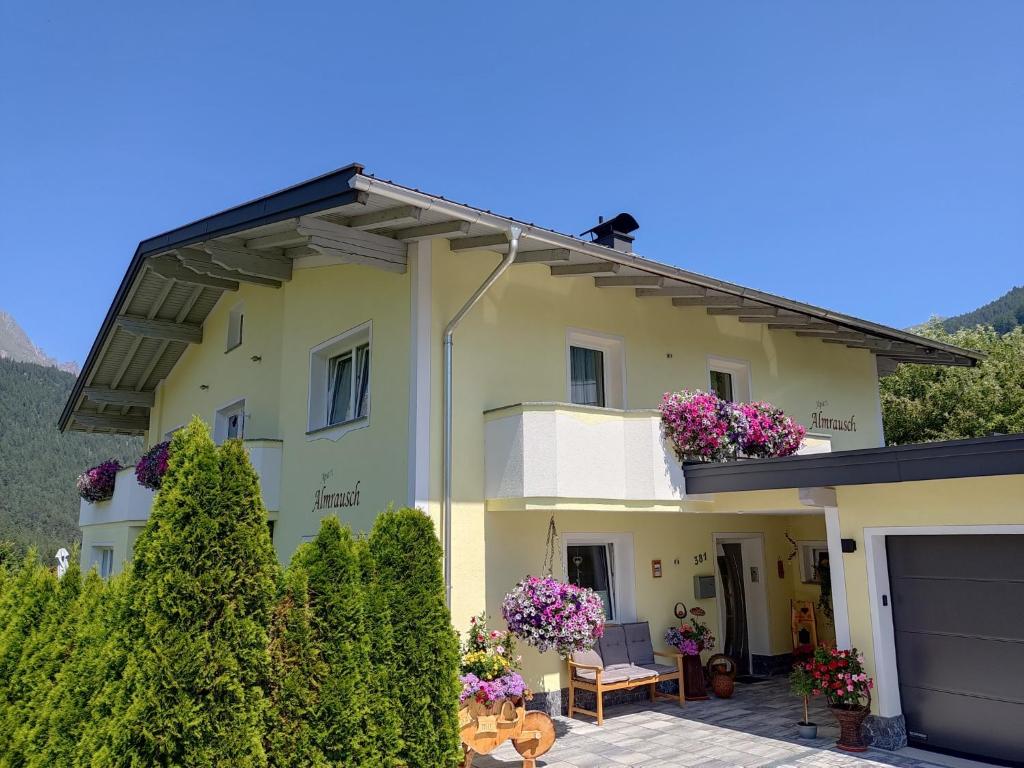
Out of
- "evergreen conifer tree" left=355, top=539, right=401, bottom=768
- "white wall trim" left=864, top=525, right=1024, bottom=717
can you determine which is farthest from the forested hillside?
"white wall trim" left=864, top=525, right=1024, bottom=717

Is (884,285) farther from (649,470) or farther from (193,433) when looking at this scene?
(193,433)

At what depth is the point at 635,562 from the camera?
1052 centimetres

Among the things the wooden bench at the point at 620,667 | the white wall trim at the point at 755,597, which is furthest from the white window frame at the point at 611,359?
the white wall trim at the point at 755,597

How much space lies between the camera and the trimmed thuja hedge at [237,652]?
185 inches

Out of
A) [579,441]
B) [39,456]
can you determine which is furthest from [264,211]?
[39,456]

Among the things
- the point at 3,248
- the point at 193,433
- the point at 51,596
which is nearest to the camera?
the point at 193,433

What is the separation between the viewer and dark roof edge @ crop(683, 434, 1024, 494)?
6.48 metres

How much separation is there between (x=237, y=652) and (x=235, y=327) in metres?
10.1

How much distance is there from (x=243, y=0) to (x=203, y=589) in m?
8.86

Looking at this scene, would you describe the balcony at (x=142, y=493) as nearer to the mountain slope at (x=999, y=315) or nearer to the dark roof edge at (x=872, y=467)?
the dark roof edge at (x=872, y=467)

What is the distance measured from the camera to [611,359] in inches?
436

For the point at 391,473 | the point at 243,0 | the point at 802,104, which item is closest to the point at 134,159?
the point at 243,0

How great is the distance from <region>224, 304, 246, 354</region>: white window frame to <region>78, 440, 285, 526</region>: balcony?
2.83 m

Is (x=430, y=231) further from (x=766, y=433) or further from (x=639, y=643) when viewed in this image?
(x=639, y=643)
